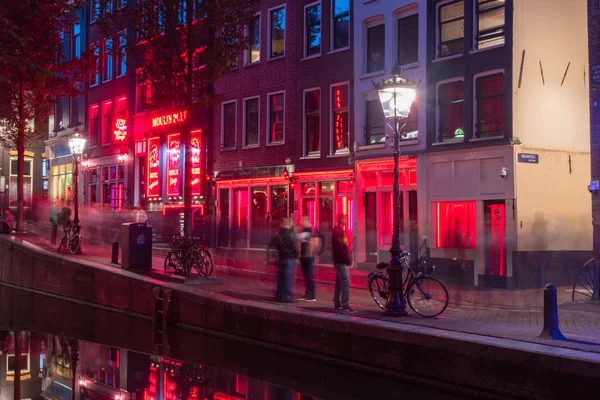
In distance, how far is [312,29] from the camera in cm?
3011

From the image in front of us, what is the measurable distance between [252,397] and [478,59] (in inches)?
610

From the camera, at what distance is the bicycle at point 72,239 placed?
27.2 metres

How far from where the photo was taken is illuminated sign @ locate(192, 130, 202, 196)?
116 feet

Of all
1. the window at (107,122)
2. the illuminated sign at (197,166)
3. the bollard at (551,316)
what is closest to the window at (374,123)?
the illuminated sign at (197,166)

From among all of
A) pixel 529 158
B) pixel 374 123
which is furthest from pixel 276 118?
pixel 529 158

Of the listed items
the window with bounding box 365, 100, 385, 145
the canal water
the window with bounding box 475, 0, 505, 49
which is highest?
the window with bounding box 475, 0, 505, 49

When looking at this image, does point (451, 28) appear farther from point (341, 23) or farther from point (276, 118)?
point (276, 118)

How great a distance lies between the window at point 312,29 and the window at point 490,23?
7552 millimetres

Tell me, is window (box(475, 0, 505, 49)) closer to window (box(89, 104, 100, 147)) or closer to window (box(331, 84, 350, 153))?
window (box(331, 84, 350, 153))

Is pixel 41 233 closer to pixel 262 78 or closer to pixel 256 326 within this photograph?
pixel 262 78

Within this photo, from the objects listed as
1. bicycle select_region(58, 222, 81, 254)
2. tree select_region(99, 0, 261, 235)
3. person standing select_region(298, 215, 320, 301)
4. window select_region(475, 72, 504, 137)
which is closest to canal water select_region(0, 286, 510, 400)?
person standing select_region(298, 215, 320, 301)

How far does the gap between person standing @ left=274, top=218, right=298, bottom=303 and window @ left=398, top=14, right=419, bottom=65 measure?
1102 cm

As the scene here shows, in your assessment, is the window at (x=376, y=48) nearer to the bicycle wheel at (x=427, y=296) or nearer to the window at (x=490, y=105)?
the window at (x=490, y=105)

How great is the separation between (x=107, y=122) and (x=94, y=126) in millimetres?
1763
